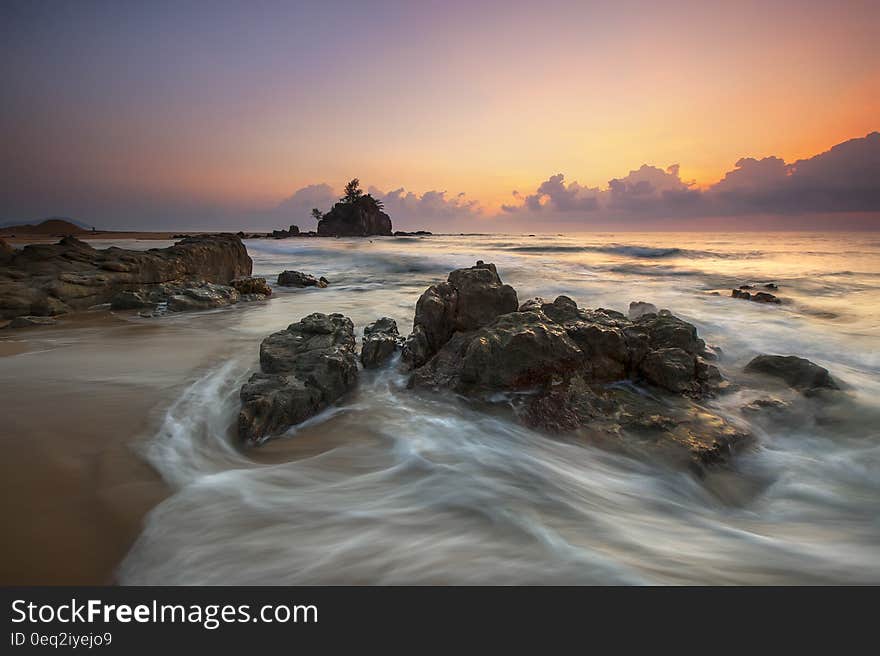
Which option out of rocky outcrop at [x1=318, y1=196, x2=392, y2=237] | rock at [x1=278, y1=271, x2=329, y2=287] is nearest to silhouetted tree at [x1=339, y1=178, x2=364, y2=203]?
rocky outcrop at [x1=318, y1=196, x2=392, y2=237]

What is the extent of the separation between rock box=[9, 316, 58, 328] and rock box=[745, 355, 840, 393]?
33.8 feet

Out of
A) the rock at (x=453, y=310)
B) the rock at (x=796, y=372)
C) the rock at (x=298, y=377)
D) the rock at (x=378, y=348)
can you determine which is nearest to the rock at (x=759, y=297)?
the rock at (x=796, y=372)

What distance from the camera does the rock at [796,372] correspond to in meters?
4.39

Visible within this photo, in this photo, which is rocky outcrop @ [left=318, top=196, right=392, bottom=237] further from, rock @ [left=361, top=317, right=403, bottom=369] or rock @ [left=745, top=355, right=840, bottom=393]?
rock @ [left=745, top=355, right=840, bottom=393]

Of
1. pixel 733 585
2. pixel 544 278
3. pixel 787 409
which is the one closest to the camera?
pixel 733 585

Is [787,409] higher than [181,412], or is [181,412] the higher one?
[181,412]

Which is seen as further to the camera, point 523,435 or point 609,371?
point 609,371

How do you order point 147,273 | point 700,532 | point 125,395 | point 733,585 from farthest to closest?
point 147,273 → point 125,395 → point 700,532 → point 733,585

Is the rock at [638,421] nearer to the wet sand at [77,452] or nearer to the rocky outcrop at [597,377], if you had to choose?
the rocky outcrop at [597,377]
